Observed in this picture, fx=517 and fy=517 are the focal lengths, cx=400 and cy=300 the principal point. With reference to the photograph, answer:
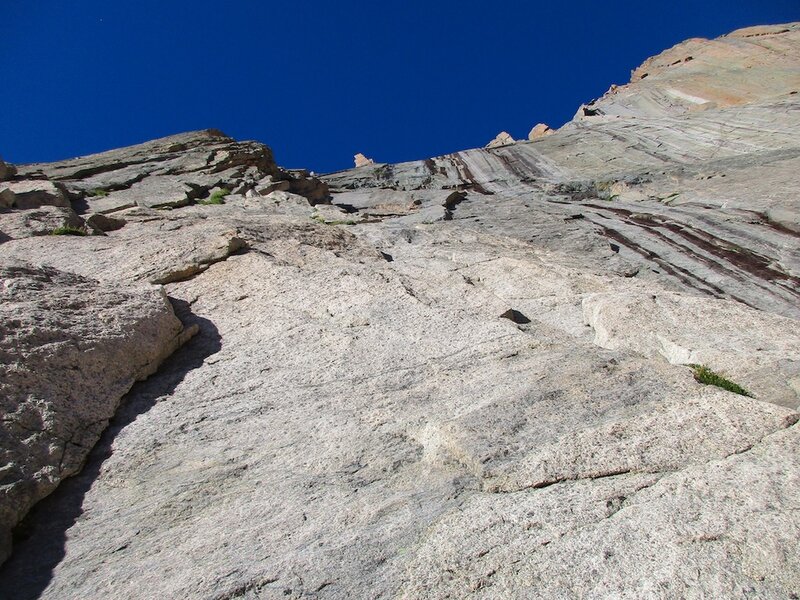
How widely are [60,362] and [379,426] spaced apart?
425 cm

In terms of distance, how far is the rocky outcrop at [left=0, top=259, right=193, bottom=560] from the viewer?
550 cm

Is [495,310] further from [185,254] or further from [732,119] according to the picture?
[732,119]

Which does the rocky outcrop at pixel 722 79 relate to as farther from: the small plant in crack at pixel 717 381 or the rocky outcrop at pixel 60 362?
the rocky outcrop at pixel 60 362

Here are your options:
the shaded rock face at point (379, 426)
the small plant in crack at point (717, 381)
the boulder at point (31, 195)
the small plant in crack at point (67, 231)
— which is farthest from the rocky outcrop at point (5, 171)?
the small plant in crack at point (717, 381)

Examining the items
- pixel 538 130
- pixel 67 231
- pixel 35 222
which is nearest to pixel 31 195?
pixel 35 222

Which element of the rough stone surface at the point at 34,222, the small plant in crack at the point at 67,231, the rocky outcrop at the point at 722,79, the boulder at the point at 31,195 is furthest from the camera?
the rocky outcrop at the point at 722,79

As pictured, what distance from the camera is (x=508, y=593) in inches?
162

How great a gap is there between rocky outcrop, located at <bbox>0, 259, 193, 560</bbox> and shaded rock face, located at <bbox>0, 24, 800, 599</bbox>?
34 mm

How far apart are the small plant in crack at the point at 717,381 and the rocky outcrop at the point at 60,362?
8.01 meters

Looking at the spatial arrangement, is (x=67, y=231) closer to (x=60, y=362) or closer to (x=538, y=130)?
(x=60, y=362)

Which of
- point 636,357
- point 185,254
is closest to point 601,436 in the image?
point 636,357

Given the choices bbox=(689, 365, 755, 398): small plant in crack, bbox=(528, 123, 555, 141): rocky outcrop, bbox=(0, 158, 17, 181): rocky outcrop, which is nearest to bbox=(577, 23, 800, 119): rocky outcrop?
bbox=(528, 123, 555, 141): rocky outcrop

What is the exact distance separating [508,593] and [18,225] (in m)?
16.6

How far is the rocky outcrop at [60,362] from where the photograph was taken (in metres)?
5.50
